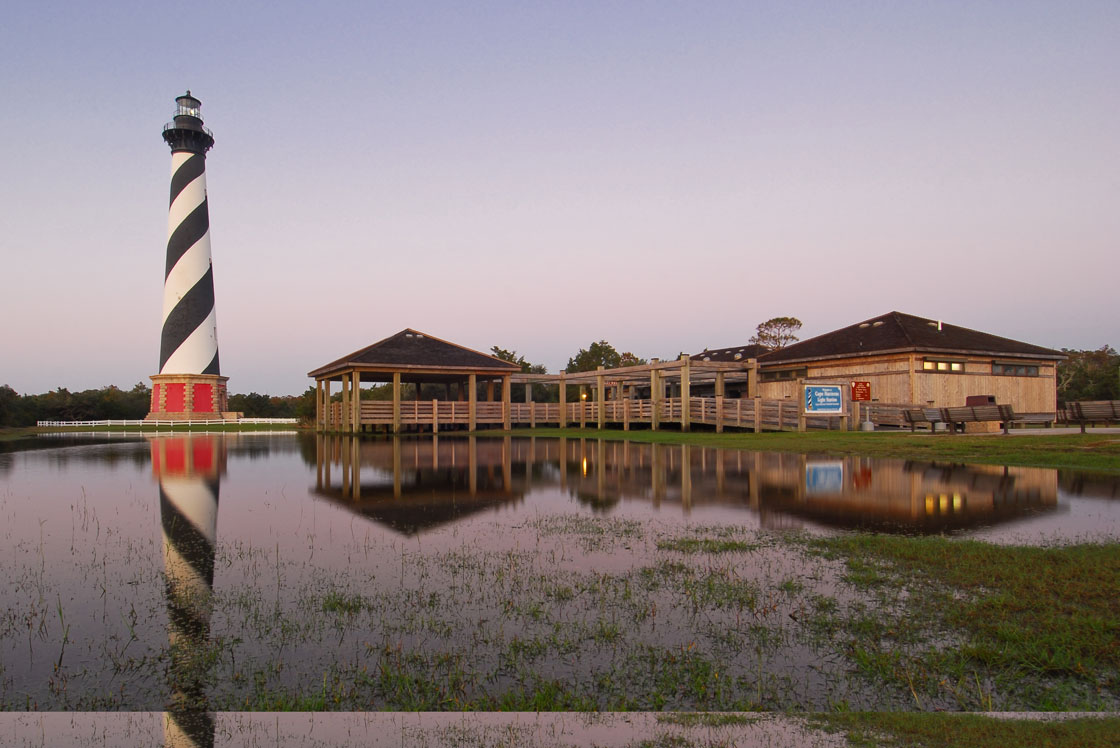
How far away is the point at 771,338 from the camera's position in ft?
221

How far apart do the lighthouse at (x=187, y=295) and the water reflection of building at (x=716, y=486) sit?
1245 inches

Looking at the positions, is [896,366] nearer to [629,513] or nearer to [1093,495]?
[1093,495]

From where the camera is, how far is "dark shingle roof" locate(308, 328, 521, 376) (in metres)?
33.5

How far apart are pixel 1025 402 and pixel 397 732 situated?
37362 millimetres

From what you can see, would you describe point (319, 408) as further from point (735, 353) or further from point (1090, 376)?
point (1090, 376)

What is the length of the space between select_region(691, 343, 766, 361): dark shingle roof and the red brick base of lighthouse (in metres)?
34.1

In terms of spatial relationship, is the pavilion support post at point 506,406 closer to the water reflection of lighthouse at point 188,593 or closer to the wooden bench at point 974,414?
the wooden bench at point 974,414

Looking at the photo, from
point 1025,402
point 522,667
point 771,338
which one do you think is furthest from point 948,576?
point 771,338

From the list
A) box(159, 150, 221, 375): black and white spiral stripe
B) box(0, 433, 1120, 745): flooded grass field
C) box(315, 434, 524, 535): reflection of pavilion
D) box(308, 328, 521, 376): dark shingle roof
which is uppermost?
box(159, 150, 221, 375): black and white spiral stripe

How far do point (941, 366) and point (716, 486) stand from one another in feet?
73.7

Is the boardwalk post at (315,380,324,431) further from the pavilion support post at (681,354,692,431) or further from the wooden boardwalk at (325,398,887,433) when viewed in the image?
the pavilion support post at (681,354,692,431)

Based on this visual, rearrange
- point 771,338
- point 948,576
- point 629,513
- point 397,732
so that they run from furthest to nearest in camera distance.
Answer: point 771,338 < point 629,513 < point 948,576 < point 397,732

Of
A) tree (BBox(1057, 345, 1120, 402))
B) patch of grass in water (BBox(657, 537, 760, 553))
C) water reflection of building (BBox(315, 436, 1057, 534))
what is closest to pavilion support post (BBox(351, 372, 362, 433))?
water reflection of building (BBox(315, 436, 1057, 534))

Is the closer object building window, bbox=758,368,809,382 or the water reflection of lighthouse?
the water reflection of lighthouse
